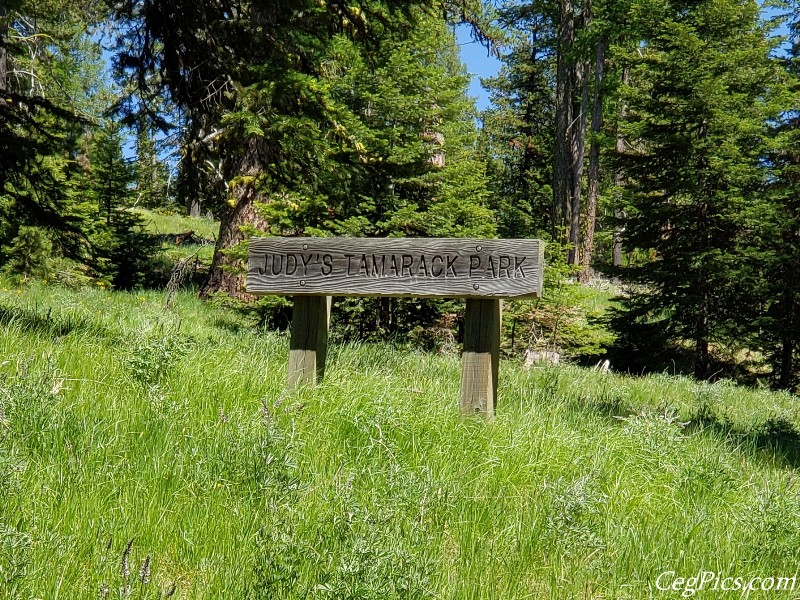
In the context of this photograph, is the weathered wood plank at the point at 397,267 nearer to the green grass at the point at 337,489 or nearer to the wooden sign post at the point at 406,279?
the wooden sign post at the point at 406,279

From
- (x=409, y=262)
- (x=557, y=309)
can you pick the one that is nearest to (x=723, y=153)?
(x=557, y=309)

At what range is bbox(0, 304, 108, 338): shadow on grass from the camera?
19.2 feet

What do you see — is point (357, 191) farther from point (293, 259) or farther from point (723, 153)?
point (723, 153)

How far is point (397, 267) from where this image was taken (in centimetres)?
537

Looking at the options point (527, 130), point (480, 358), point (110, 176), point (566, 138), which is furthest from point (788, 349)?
point (527, 130)

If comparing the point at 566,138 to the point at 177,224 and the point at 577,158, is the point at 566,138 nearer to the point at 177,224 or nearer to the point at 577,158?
the point at 577,158

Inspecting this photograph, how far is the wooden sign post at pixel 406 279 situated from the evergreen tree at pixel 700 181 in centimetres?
970

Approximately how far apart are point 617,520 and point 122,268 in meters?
14.7

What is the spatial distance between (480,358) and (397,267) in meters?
0.88

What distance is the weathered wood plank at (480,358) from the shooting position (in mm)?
5156

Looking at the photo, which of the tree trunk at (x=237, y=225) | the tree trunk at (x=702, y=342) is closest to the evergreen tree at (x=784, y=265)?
the tree trunk at (x=702, y=342)

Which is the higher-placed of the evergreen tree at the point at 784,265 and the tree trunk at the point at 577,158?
the tree trunk at the point at 577,158

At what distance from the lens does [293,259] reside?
5.55m

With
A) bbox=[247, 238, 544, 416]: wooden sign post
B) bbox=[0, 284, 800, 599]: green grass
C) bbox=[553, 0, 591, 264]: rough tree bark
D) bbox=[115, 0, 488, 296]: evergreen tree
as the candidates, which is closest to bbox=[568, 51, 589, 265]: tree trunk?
bbox=[553, 0, 591, 264]: rough tree bark
